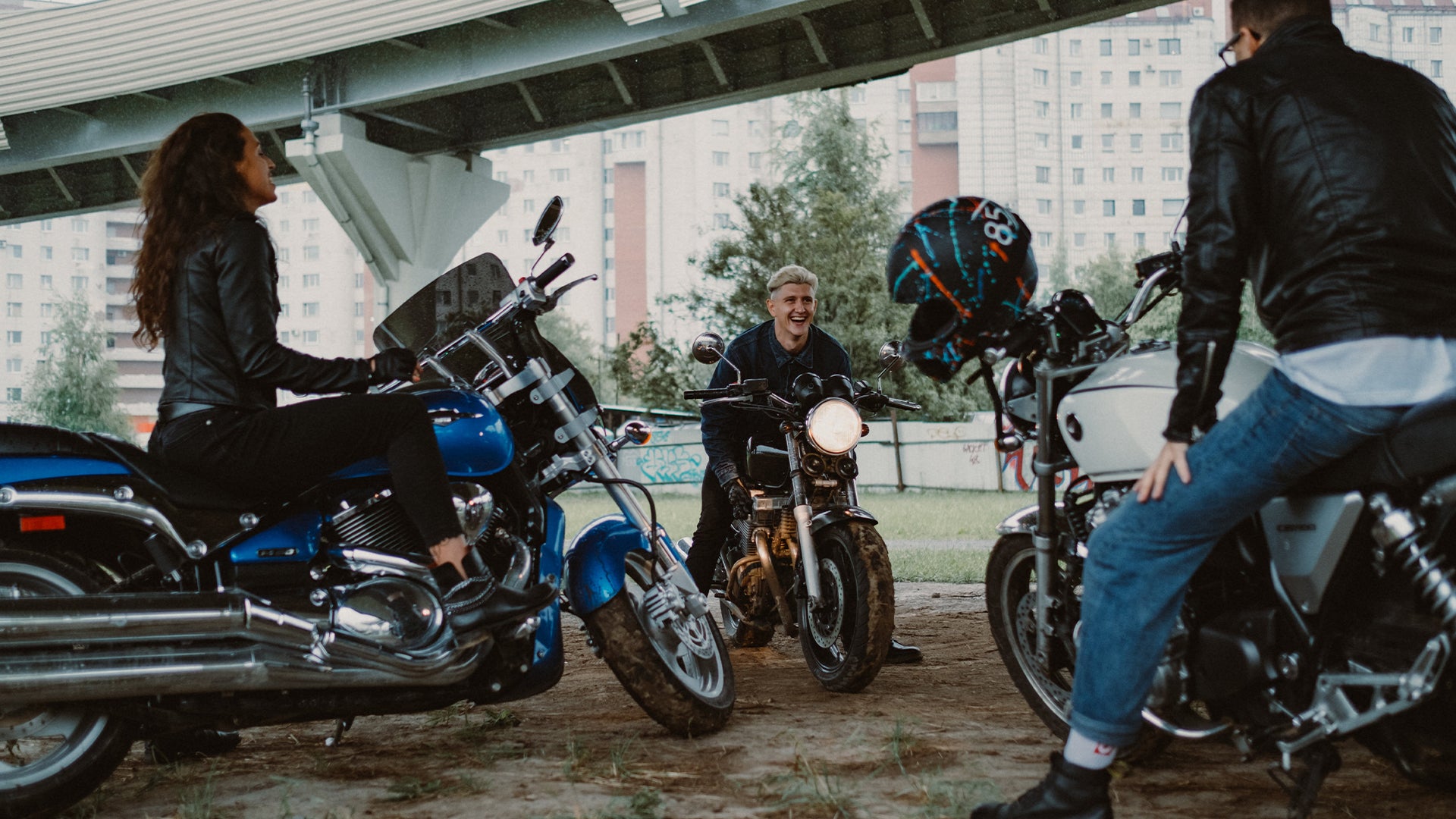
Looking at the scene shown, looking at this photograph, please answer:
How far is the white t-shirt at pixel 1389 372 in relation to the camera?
273 cm

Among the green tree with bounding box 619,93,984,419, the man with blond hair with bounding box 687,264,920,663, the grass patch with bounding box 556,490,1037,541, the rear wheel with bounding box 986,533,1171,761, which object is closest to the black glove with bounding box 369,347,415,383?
the rear wheel with bounding box 986,533,1171,761

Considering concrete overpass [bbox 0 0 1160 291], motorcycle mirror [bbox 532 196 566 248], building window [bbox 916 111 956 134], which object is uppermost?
building window [bbox 916 111 956 134]

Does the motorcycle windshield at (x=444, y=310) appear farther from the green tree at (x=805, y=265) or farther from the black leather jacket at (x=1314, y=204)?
the green tree at (x=805, y=265)

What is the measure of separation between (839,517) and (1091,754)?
240 cm

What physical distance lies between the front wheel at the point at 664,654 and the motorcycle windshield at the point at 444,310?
1.06 m

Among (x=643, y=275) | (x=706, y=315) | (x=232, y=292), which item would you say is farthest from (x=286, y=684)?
(x=643, y=275)

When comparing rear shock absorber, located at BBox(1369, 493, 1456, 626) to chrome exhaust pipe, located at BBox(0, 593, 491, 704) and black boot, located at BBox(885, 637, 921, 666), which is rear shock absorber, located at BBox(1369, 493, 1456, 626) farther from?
black boot, located at BBox(885, 637, 921, 666)

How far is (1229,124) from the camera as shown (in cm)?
292

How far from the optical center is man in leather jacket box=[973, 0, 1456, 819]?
108 inches

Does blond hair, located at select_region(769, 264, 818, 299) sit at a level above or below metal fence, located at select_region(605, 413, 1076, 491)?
above

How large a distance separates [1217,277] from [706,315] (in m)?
36.1

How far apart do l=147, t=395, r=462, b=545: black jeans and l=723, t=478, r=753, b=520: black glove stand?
2.39m

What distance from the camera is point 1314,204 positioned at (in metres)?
2.82

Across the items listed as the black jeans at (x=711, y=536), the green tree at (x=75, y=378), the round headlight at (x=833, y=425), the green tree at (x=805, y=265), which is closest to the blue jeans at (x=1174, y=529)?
the round headlight at (x=833, y=425)
